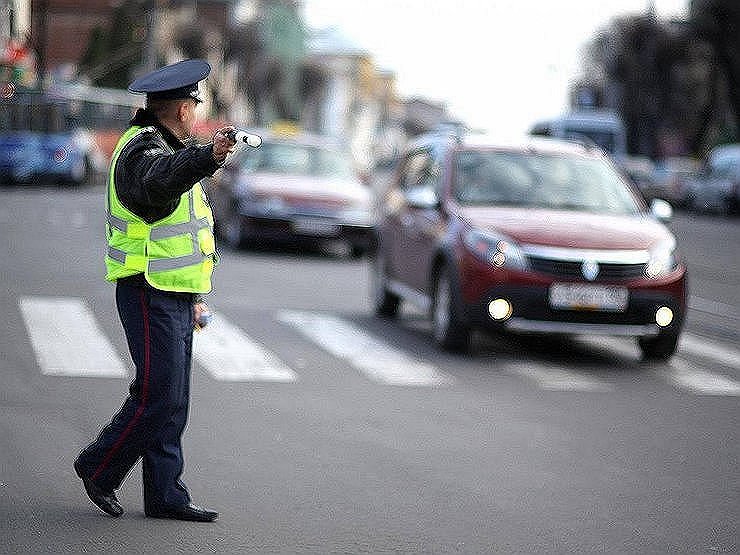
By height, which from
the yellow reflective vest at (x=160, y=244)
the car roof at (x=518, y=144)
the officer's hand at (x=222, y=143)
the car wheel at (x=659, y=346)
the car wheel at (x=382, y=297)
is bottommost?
the car wheel at (x=382, y=297)

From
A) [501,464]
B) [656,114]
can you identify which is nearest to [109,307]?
[501,464]

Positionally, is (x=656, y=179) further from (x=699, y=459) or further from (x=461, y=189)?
(x=699, y=459)

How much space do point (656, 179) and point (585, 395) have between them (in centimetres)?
4461

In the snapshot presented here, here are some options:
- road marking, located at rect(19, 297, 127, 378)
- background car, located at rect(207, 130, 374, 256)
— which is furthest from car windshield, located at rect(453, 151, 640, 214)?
background car, located at rect(207, 130, 374, 256)

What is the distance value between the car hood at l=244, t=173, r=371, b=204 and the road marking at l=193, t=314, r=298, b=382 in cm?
897

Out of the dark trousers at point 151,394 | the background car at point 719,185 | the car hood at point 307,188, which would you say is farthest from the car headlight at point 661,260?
the background car at point 719,185

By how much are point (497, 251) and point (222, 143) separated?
20.6 ft

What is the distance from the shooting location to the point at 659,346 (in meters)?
12.2

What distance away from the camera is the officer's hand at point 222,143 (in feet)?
18.0

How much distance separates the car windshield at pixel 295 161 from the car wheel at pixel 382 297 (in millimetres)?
8278

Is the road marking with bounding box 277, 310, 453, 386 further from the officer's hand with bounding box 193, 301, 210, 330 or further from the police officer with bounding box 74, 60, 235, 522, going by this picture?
the police officer with bounding box 74, 60, 235, 522

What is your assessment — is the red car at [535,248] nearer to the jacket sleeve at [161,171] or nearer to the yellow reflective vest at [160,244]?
the yellow reflective vest at [160,244]

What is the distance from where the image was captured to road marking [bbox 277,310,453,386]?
10789 millimetres

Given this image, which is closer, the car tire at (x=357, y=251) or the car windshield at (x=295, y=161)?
the car tire at (x=357, y=251)
